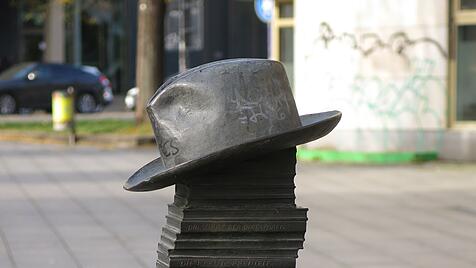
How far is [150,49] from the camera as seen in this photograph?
73.4 feet

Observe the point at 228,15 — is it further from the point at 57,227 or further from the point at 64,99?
the point at 57,227

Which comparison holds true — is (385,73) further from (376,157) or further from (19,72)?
(19,72)

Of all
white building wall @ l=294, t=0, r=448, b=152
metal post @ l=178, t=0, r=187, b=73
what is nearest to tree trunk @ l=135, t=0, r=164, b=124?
white building wall @ l=294, t=0, r=448, b=152

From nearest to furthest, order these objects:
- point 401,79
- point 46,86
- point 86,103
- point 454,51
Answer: point 401,79
point 454,51
point 46,86
point 86,103

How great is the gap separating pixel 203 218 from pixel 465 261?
4.49 meters

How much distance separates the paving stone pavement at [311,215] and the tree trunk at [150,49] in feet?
14.1

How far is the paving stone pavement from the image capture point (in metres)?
9.21

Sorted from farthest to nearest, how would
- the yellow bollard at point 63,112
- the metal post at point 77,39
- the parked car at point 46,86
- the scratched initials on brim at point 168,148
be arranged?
the metal post at point 77,39 < the parked car at point 46,86 < the yellow bollard at point 63,112 < the scratched initials on brim at point 168,148

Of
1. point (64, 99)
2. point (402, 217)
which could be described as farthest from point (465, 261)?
point (64, 99)

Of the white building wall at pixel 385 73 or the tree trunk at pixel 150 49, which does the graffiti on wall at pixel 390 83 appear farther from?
the tree trunk at pixel 150 49

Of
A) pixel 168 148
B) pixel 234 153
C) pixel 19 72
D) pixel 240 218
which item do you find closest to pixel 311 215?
pixel 240 218

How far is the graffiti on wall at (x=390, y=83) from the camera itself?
56.7ft

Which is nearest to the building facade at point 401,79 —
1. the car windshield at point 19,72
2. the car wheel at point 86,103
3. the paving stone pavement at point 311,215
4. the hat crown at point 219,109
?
the paving stone pavement at point 311,215

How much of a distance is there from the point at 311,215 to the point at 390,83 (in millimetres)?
5956
